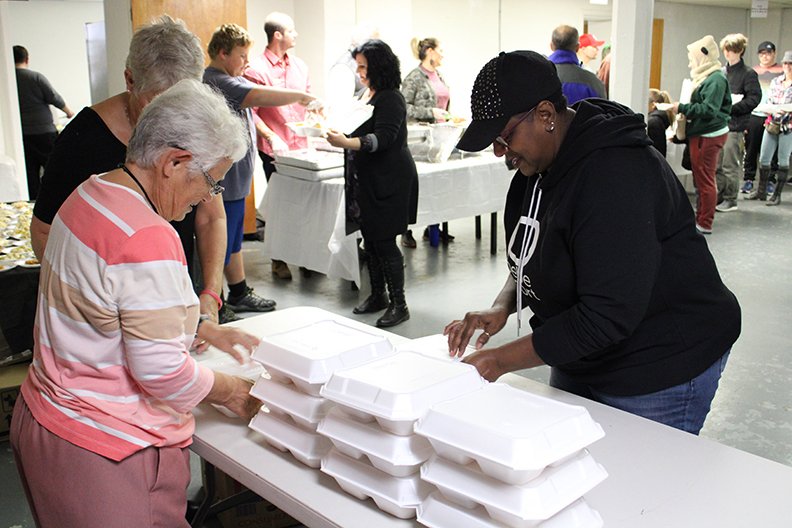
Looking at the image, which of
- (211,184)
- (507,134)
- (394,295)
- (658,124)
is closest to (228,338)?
(211,184)

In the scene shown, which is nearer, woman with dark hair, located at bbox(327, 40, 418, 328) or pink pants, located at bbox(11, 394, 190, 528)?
pink pants, located at bbox(11, 394, 190, 528)

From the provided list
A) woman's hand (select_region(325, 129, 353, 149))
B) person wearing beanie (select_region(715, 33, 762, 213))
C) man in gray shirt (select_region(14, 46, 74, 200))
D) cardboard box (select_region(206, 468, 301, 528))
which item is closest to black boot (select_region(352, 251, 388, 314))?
woman's hand (select_region(325, 129, 353, 149))

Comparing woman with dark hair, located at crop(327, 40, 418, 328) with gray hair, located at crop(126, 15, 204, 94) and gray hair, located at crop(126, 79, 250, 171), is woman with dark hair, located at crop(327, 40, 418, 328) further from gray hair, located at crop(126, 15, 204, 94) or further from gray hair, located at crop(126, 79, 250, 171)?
gray hair, located at crop(126, 79, 250, 171)

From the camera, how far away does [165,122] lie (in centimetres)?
134

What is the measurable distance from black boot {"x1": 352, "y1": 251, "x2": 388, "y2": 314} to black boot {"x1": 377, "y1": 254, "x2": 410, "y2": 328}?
0.13m

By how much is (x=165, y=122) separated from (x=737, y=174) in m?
8.03

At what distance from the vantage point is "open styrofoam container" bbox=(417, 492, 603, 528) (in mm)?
1131

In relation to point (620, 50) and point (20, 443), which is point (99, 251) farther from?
point (620, 50)

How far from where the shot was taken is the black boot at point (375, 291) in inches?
184

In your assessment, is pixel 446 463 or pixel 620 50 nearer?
pixel 446 463

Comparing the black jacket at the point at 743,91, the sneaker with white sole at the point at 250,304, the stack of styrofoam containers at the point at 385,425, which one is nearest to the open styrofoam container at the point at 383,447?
the stack of styrofoam containers at the point at 385,425

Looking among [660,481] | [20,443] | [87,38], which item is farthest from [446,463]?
[87,38]

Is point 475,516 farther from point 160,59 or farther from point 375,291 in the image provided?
point 375,291

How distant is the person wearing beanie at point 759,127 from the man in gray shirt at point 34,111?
757 cm
